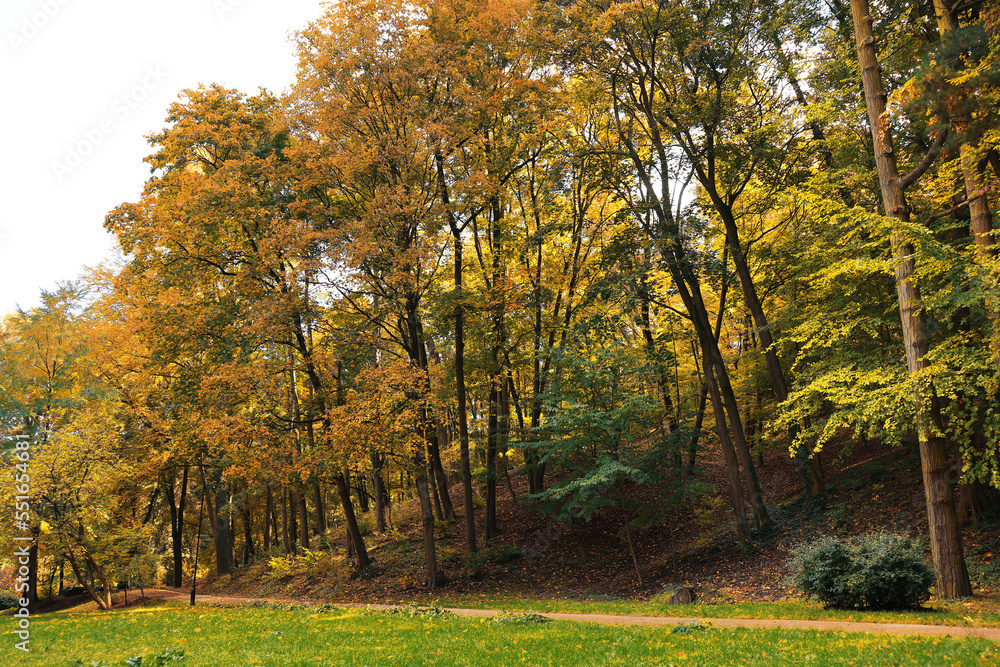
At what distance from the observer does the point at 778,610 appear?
10.3 metres

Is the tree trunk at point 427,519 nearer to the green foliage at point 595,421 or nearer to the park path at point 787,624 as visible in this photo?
the green foliage at point 595,421

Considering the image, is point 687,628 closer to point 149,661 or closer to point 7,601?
point 149,661

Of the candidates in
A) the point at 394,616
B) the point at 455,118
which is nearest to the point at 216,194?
the point at 455,118

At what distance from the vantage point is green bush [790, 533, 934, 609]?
899 cm

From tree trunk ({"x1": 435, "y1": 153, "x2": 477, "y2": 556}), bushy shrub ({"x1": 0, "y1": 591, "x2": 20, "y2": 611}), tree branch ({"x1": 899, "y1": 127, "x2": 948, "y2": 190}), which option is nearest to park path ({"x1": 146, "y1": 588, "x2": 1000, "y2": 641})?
tree trunk ({"x1": 435, "y1": 153, "x2": 477, "y2": 556})

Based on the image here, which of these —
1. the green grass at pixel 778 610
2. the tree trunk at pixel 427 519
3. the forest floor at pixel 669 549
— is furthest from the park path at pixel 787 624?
the tree trunk at pixel 427 519

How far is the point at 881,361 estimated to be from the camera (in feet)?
38.9

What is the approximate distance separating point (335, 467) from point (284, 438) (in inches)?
81.7

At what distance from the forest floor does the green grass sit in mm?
824

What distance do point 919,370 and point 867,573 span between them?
3.39m

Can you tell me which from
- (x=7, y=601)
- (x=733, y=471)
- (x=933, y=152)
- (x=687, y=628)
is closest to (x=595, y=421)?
(x=733, y=471)

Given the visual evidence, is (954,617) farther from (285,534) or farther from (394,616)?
(285,534)

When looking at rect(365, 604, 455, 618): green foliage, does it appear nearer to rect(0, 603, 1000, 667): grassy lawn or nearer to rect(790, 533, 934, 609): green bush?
rect(0, 603, 1000, 667): grassy lawn

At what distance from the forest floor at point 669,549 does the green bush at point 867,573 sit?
189 centimetres
